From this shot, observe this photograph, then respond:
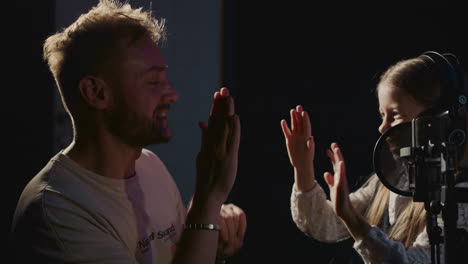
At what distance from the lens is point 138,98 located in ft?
4.82

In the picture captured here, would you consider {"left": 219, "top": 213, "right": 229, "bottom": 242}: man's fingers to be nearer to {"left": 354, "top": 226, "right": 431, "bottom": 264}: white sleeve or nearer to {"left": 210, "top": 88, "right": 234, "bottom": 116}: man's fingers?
{"left": 210, "top": 88, "right": 234, "bottom": 116}: man's fingers

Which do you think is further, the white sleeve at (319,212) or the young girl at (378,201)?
the white sleeve at (319,212)

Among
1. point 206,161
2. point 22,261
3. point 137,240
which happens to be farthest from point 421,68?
point 22,261

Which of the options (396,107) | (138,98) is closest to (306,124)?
(396,107)

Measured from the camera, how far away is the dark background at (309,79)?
307 centimetres

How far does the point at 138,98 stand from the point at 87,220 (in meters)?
0.34

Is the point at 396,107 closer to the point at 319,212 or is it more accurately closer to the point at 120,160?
the point at 319,212

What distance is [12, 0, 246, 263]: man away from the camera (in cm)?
132

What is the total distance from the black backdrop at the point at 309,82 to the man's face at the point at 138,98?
158cm

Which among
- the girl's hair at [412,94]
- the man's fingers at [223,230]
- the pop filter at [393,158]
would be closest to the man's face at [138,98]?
the man's fingers at [223,230]

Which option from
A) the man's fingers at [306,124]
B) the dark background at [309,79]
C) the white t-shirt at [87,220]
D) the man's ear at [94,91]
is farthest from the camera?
the dark background at [309,79]

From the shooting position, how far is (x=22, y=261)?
1275mm

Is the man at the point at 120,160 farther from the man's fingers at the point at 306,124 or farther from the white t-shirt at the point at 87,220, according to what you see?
the man's fingers at the point at 306,124

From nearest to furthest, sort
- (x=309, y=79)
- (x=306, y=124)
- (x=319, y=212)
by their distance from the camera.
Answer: (x=306, y=124), (x=319, y=212), (x=309, y=79)
